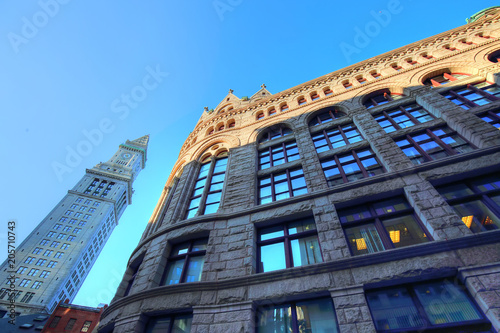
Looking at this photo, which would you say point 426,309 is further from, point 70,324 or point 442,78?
point 70,324

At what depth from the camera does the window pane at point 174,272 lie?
391 inches

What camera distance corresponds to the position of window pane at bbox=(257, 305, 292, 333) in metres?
7.07

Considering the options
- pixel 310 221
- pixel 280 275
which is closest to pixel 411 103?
pixel 310 221

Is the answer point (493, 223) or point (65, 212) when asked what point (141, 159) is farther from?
point (493, 223)

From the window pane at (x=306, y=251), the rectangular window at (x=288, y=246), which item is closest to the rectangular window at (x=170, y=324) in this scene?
the rectangular window at (x=288, y=246)

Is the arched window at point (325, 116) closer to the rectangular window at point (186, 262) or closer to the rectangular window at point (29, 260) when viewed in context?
the rectangular window at point (186, 262)

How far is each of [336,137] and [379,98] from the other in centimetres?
597

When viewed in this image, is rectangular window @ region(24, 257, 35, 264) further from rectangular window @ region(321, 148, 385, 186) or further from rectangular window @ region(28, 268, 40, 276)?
rectangular window @ region(321, 148, 385, 186)

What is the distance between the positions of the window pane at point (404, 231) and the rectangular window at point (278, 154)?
6932 mm

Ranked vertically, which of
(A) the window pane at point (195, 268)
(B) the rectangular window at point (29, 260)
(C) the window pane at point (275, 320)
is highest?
(B) the rectangular window at point (29, 260)

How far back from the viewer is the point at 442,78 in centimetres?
1712

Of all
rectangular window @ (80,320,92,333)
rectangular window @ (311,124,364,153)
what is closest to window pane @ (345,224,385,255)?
rectangular window @ (311,124,364,153)

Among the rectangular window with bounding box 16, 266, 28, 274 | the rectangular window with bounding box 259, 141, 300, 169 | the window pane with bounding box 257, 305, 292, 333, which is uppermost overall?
the rectangular window with bounding box 16, 266, 28, 274

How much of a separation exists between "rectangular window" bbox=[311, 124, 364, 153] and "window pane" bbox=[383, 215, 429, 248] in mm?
6245
